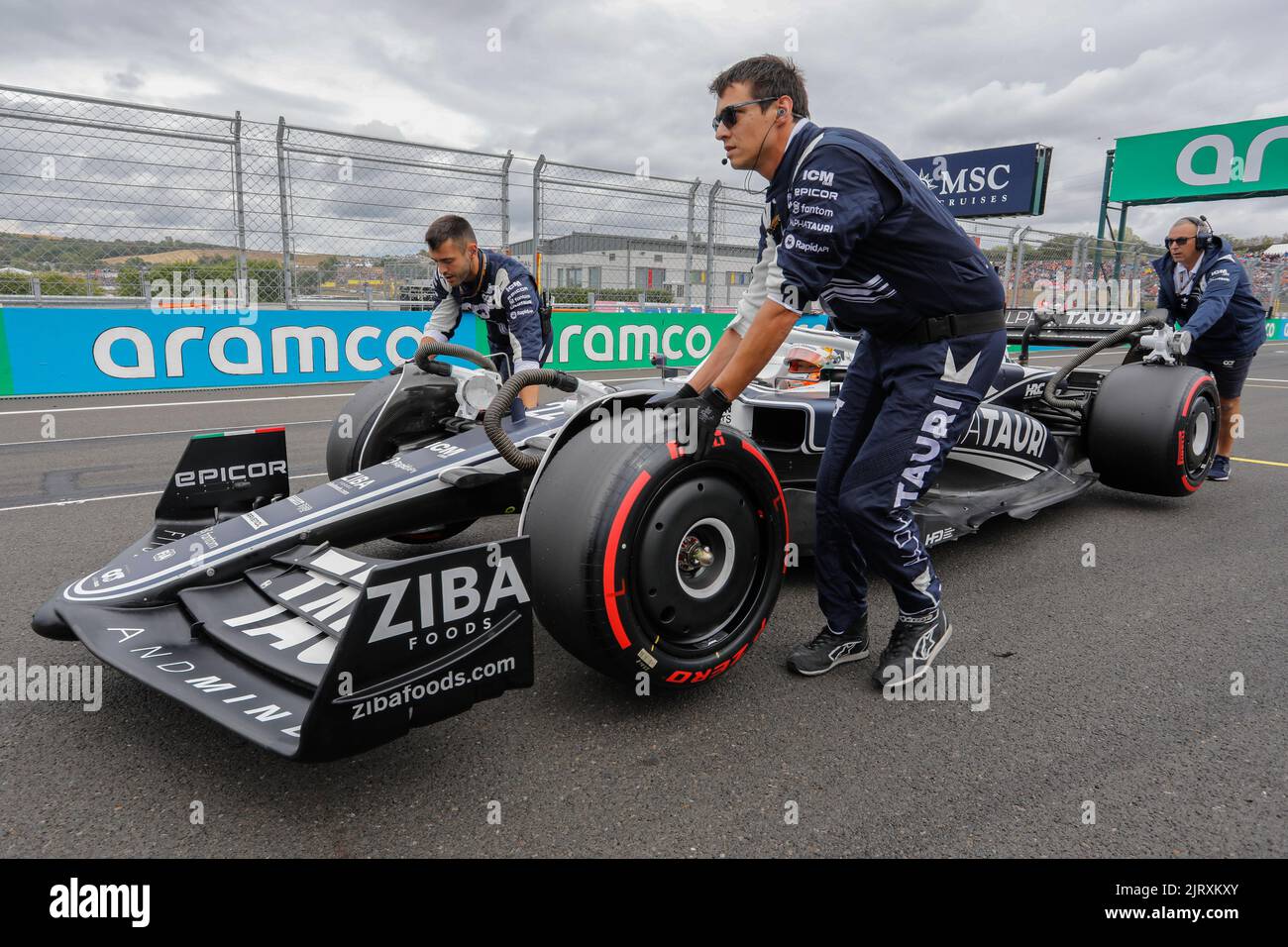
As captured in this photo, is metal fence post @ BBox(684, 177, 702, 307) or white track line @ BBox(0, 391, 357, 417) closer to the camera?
white track line @ BBox(0, 391, 357, 417)

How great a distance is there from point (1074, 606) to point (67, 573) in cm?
414

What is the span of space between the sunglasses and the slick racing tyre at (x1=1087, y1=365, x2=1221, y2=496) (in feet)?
10.8

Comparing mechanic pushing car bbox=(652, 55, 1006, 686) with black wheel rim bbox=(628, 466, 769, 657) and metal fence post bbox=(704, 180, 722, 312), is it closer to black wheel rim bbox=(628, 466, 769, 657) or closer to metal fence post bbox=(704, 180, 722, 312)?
black wheel rim bbox=(628, 466, 769, 657)

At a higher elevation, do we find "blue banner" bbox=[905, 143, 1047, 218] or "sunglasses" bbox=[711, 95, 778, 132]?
"blue banner" bbox=[905, 143, 1047, 218]

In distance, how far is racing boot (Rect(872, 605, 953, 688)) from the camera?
2.62 m

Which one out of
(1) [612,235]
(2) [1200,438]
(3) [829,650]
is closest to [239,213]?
(1) [612,235]

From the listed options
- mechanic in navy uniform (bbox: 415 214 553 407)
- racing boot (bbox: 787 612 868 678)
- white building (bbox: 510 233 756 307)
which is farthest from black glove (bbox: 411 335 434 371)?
white building (bbox: 510 233 756 307)

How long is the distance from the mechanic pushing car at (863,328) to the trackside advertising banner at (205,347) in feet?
27.4

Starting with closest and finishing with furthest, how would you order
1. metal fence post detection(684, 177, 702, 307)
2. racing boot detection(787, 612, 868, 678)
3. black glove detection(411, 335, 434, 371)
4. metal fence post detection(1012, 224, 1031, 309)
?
racing boot detection(787, 612, 868, 678), black glove detection(411, 335, 434, 371), metal fence post detection(684, 177, 702, 307), metal fence post detection(1012, 224, 1031, 309)

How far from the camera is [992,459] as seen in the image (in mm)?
4059

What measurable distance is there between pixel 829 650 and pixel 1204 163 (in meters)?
28.9

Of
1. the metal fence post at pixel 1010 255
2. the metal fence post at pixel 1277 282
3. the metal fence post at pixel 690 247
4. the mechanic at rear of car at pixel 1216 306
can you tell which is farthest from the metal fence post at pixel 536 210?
the metal fence post at pixel 1277 282
